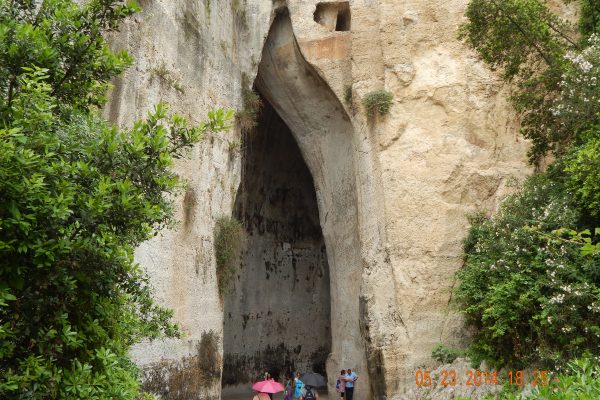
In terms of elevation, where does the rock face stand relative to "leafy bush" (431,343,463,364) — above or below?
above

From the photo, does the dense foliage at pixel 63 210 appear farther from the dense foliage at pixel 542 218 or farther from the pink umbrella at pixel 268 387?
the dense foliage at pixel 542 218

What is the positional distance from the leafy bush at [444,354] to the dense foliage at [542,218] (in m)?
0.75

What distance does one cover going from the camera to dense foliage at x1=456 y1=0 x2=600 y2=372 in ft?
29.4

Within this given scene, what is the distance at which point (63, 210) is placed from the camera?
140 inches

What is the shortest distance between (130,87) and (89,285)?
7611mm

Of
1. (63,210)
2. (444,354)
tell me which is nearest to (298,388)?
(444,354)

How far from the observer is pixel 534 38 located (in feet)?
36.2

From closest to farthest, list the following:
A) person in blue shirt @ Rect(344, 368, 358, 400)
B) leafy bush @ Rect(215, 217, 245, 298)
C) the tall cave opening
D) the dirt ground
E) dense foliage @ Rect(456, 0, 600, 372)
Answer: dense foliage @ Rect(456, 0, 600, 372) < person in blue shirt @ Rect(344, 368, 358, 400) < leafy bush @ Rect(215, 217, 245, 298) < the dirt ground < the tall cave opening

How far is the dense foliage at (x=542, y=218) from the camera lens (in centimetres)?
897

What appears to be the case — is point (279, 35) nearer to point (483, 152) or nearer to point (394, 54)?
point (394, 54)

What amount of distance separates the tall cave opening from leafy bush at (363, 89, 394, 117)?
5915mm

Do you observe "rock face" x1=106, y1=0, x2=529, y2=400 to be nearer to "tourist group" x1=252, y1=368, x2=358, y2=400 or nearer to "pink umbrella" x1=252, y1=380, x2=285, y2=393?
"tourist group" x1=252, y1=368, x2=358, y2=400

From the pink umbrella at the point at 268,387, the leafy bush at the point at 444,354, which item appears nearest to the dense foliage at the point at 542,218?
the leafy bush at the point at 444,354

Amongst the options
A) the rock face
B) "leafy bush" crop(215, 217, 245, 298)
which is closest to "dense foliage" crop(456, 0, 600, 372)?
the rock face
